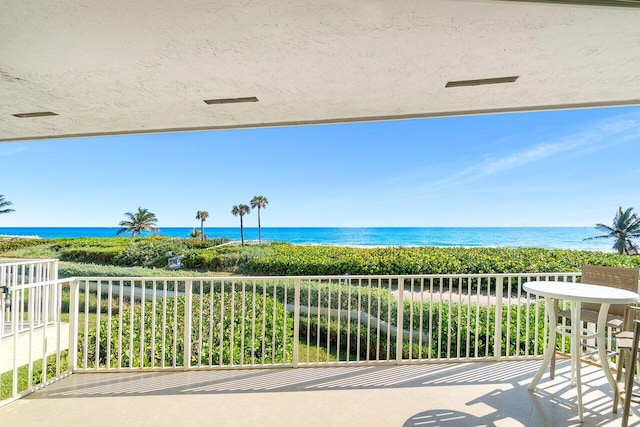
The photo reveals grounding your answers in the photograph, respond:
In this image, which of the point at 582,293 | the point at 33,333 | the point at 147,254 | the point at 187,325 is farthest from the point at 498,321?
the point at 147,254

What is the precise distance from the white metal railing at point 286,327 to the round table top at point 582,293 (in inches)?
25.9

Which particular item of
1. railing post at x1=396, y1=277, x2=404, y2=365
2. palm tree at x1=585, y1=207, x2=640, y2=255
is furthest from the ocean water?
railing post at x1=396, y1=277, x2=404, y2=365

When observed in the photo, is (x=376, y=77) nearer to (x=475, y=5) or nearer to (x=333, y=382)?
(x=475, y=5)

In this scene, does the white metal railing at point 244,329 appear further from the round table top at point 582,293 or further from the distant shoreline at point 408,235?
the distant shoreline at point 408,235

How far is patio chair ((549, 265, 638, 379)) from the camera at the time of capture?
2.84m

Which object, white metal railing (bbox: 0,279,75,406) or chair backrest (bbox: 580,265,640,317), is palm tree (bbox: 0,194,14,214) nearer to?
white metal railing (bbox: 0,279,75,406)

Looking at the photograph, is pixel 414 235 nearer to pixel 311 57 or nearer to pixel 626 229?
pixel 626 229

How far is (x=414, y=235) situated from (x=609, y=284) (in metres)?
24.4

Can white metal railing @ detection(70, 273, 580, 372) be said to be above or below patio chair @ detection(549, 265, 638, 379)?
below

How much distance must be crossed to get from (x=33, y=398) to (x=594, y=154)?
2904 cm

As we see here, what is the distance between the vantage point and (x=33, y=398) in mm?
2609

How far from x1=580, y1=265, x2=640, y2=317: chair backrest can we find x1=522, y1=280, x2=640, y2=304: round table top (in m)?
0.42

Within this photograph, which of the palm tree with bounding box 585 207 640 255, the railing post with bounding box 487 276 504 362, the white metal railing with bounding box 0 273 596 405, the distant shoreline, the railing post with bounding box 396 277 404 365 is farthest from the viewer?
the distant shoreline

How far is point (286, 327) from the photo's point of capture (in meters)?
5.98
